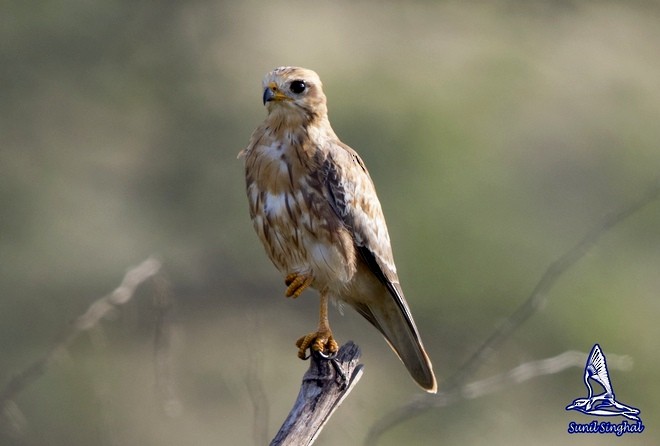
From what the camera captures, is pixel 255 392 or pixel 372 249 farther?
pixel 255 392

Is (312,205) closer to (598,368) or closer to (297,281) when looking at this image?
(297,281)

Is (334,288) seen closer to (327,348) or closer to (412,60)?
(327,348)

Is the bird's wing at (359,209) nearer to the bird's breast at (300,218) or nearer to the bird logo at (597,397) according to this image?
the bird's breast at (300,218)

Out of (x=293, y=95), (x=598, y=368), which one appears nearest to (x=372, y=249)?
(x=293, y=95)

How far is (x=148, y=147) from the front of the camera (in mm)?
16562

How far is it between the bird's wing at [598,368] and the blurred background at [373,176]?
2.32m

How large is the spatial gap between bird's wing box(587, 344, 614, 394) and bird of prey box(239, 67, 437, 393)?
935mm

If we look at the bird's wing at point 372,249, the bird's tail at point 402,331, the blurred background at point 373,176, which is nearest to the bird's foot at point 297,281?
the bird's wing at point 372,249

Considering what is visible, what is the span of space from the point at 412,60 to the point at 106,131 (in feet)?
13.7

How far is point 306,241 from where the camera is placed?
21.3 ft

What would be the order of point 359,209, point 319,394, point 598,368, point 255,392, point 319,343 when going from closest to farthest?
point 319,394 → point 319,343 → point 359,209 → point 598,368 → point 255,392

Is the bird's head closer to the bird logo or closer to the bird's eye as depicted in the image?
the bird's eye

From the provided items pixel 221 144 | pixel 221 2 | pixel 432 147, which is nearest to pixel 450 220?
pixel 432 147

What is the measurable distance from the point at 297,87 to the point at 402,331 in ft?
4.21
